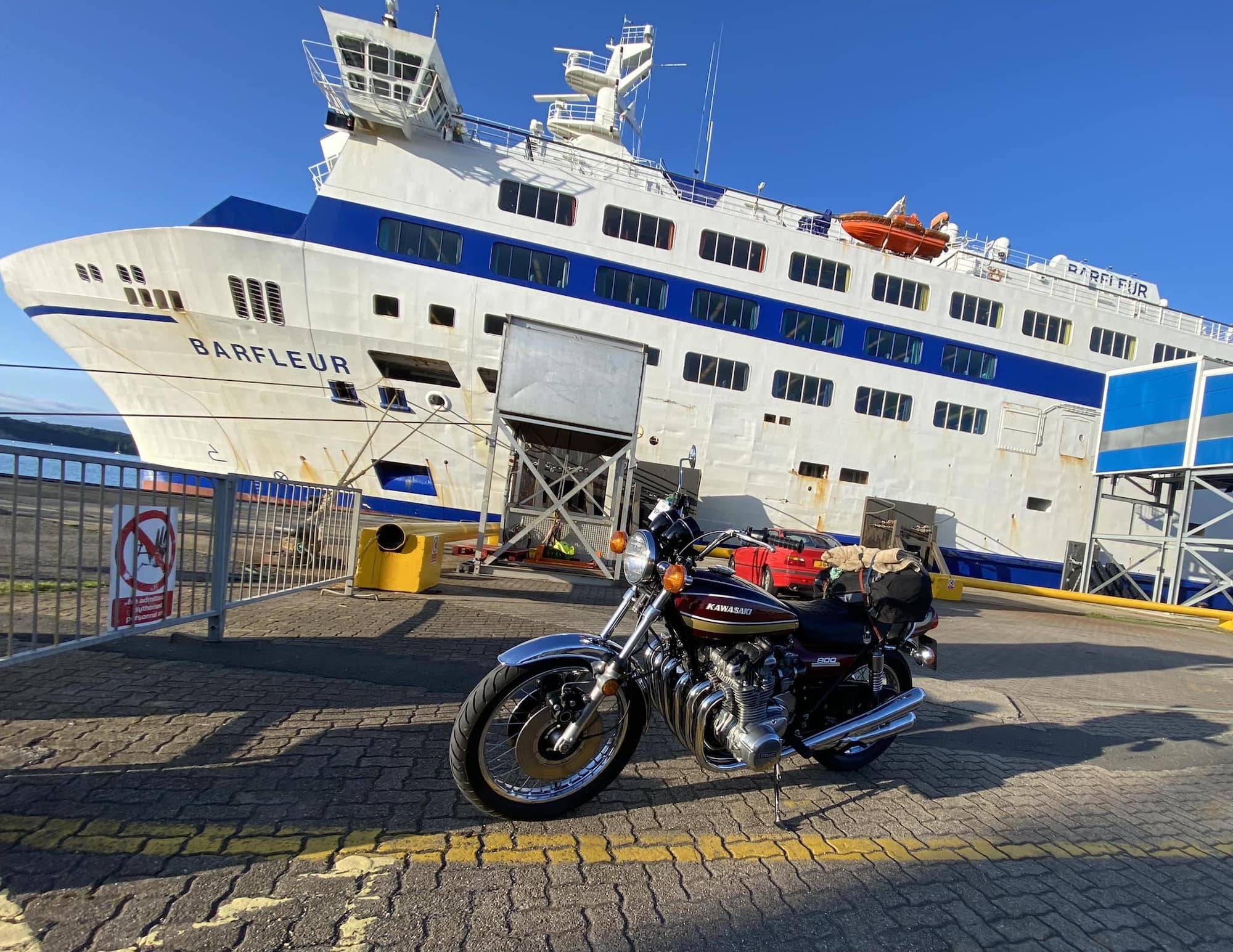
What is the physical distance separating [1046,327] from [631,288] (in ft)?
42.1

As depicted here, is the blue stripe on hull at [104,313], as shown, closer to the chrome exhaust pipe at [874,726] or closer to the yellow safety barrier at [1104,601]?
the chrome exhaust pipe at [874,726]

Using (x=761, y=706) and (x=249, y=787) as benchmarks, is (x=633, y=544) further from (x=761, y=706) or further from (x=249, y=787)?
(x=249, y=787)

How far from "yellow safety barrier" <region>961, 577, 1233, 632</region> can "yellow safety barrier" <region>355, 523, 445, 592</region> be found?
1132 cm

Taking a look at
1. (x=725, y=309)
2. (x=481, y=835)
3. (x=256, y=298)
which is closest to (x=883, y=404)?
(x=725, y=309)

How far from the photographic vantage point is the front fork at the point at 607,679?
8.18ft

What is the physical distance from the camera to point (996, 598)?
12.8 m

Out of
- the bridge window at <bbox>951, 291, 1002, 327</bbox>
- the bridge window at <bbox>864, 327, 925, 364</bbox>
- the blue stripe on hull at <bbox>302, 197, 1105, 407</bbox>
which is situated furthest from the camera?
the bridge window at <bbox>951, 291, 1002, 327</bbox>

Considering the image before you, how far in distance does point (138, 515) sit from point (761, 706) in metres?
3.47

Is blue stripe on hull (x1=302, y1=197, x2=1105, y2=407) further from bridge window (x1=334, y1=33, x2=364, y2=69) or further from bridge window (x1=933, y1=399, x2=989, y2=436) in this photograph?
bridge window (x1=334, y1=33, x2=364, y2=69)

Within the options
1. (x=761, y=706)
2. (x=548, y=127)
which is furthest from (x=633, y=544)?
(x=548, y=127)

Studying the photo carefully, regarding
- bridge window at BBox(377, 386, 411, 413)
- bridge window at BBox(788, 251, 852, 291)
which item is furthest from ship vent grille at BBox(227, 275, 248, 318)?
bridge window at BBox(788, 251, 852, 291)

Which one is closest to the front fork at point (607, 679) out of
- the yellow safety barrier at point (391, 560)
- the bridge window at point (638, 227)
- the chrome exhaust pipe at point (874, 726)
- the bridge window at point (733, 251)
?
the chrome exhaust pipe at point (874, 726)

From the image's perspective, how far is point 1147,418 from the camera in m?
15.5

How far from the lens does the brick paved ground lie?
6.15 feet
